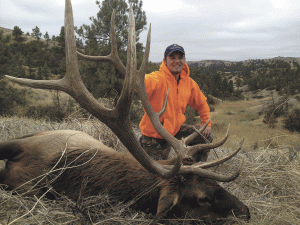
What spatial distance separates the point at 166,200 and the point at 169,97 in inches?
72.7

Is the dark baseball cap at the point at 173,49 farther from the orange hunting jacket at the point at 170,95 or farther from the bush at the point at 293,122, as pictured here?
the bush at the point at 293,122

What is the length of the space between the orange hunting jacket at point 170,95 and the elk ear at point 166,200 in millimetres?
1504

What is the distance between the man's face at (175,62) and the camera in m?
3.50

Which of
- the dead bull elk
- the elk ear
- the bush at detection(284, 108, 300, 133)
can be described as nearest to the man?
the dead bull elk

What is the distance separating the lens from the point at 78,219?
184 centimetres

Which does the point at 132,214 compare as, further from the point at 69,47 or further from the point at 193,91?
the point at 193,91

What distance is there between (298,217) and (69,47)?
256cm

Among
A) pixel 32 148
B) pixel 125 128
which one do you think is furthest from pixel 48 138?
pixel 125 128

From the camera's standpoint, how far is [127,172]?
6.91 feet

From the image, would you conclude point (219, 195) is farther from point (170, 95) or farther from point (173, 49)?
point (173, 49)

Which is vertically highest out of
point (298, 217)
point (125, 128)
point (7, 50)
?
point (7, 50)

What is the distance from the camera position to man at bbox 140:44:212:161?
335 cm

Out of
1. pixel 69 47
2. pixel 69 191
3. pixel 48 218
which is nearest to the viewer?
pixel 69 47

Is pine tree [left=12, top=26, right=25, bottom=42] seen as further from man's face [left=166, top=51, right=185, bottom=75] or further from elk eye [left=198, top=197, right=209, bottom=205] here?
elk eye [left=198, top=197, right=209, bottom=205]
